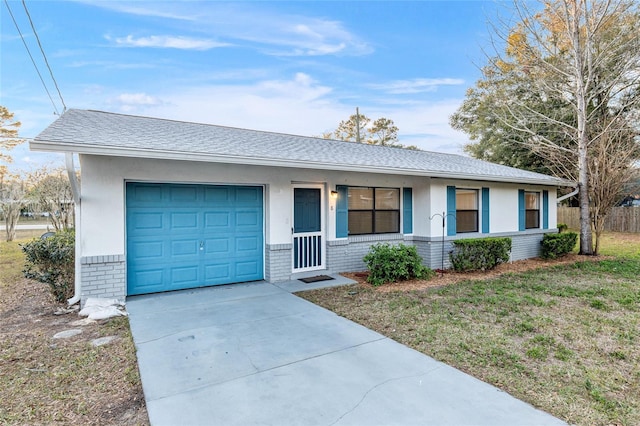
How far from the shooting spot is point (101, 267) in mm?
5473

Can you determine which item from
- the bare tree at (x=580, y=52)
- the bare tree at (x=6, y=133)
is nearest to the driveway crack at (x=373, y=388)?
the bare tree at (x=580, y=52)

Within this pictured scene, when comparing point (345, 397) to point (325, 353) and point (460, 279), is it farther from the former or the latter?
point (460, 279)

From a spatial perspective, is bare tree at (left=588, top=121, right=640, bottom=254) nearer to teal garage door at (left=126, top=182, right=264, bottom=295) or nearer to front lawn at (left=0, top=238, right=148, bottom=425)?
teal garage door at (left=126, top=182, right=264, bottom=295)

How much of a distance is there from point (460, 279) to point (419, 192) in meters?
2.47

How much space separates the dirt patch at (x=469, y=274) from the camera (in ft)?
23.4

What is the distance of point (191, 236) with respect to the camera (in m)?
6.43

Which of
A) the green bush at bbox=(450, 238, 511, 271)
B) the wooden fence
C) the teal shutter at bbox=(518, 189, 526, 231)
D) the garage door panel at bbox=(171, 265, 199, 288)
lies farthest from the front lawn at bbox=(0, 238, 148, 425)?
the wooden fence

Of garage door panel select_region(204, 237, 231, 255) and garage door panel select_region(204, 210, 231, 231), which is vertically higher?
garage door panel select_region(204, 210, 231, 231)

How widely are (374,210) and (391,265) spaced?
187 centimetres

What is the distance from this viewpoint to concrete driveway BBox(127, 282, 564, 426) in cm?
258

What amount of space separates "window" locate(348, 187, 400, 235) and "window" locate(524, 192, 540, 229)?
512 cm

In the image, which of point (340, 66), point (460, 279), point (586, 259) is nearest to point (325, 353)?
point (460, 279)

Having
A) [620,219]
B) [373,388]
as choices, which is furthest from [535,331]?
[620,219]

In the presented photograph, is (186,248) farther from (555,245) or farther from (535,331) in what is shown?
(555,245)
